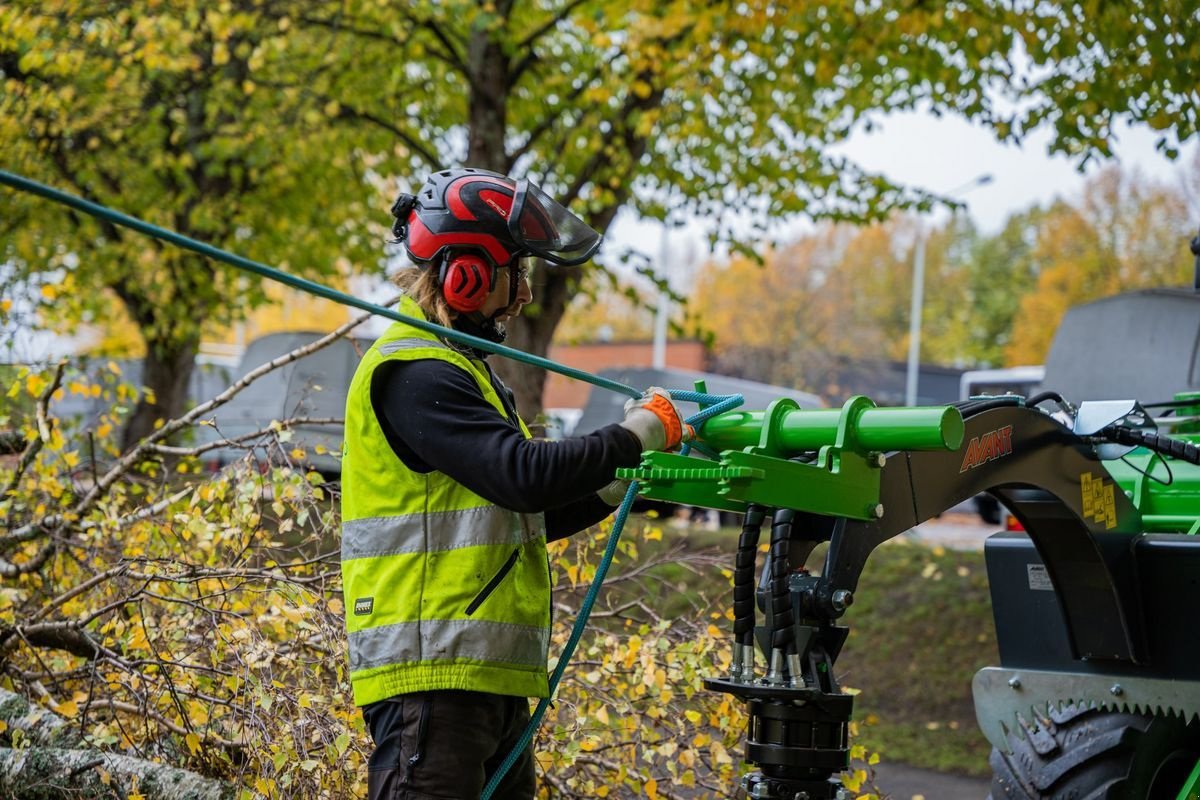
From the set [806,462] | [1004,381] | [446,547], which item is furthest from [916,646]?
[1004,381]

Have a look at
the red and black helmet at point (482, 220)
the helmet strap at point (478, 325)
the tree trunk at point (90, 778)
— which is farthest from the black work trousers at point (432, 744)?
the tree trunk at point (90, 778)

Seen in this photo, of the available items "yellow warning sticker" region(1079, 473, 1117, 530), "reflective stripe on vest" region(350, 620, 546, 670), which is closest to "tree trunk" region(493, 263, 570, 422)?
"yellow warning sticker" region(1079, 473, 1117, 530)

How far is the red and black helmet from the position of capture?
3008 millimetres

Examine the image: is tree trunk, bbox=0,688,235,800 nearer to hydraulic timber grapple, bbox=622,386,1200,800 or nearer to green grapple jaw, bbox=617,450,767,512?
hydraulic timber grapple, bbox=622,386,1200,800

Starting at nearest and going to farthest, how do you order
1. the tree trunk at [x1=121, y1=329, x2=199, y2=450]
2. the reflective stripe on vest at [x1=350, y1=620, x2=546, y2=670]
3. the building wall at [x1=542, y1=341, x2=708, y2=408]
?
1. the reflective stripe on vest at [x1=350, y1=620, x2=546, y2=670]
2. the tree trunk at [x1=121, y1=329, x2=199, y2=450]
3. the building wall at [x1=542, y1=341, x2=708, y2=408]

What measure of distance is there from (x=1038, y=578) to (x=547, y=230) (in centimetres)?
212

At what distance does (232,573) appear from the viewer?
13.6 feet

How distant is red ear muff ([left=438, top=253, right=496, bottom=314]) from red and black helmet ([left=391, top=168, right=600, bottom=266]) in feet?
0.09

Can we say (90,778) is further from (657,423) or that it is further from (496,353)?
(657,423)

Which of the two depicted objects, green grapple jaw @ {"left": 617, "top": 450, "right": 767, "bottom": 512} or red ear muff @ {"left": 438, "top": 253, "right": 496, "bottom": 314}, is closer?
green grapple jaw @ {"left": 617, "top": 450, "right": 767, "bottom": 512}

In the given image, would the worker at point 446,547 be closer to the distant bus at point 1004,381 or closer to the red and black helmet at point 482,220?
the red and black helmet at point 482,220

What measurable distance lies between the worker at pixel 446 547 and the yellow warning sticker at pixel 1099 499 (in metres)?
1.43

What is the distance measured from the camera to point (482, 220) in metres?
3.01

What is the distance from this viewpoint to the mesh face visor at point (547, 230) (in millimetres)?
3039
